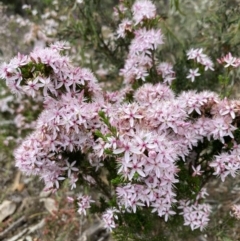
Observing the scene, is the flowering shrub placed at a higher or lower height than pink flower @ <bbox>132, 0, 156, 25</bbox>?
lower

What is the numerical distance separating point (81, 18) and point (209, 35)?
48.8 inches

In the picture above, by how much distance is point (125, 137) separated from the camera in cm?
221

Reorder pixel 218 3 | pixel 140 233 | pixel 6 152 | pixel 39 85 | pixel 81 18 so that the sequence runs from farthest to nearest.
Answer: pixel 6 152 < pixel 81 18 < pixel 218 3 < pixel 140 233 < pixel 39 85

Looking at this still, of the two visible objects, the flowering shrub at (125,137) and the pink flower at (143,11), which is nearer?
the flowering shrub at (125,137)

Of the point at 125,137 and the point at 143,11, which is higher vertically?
the point at 143,11

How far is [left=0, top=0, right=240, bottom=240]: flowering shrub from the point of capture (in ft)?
7.38

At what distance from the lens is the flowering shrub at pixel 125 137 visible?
225 cm

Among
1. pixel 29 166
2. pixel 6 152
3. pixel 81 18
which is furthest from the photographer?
pixel 6 152

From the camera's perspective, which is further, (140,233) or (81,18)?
(81,18)

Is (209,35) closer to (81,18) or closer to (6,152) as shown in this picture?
(81,18)

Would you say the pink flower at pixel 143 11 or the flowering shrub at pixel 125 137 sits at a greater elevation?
the pink flower at pixel 143 11

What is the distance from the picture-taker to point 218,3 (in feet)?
12.6

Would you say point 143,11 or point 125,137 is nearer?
Answer: point 125,137

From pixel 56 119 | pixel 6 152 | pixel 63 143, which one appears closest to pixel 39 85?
pixel 56 119
